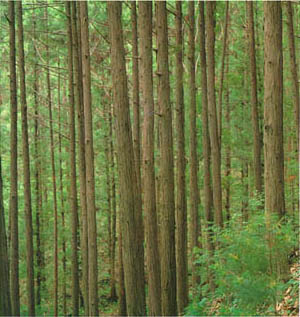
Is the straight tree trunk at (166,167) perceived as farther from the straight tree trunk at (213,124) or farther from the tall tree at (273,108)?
the straight tree trunk at (213,124)

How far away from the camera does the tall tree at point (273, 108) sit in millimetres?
8039

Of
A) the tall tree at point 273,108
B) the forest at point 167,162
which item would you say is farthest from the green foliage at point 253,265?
the tall tree at point 273,108

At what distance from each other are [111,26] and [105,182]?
15.9 metres

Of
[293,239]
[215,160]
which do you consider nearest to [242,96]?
[215,160]

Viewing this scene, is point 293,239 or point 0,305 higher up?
point 293,239

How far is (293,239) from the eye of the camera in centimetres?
631

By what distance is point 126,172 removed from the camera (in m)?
7.80

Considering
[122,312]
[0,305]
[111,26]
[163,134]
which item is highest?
[111,26]

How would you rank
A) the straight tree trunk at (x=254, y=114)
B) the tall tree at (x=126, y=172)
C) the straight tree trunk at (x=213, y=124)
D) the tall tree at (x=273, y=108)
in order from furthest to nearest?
the straight tree trunk at (x=254, y=114), the straight tree trunk at (x=213, y=124), the tall tree at (x=273, y=108), the tall tree at (x=126, y=172)

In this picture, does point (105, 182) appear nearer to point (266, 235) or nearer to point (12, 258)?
point (12, 258)

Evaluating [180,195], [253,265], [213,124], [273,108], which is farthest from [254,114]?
[253,265]

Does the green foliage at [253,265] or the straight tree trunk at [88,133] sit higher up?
the straight tree trunk at [88,133]

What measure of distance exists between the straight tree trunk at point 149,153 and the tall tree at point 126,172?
1207 mm

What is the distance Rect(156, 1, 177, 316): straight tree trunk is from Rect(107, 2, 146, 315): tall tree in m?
2.01
